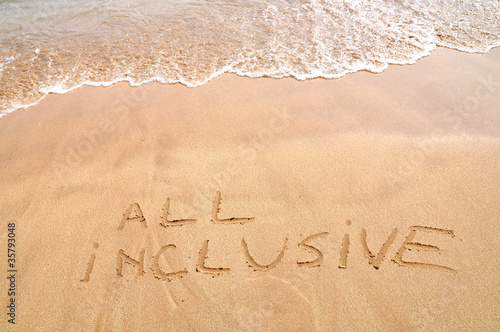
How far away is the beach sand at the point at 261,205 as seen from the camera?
229 cm

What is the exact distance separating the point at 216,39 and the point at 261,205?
11.2 ft

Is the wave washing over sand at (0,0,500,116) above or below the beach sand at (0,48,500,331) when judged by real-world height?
above

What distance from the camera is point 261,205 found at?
2863mm

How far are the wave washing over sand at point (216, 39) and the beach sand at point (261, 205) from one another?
427mm

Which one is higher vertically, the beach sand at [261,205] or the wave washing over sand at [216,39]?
the wave washing over sand at [216,39]

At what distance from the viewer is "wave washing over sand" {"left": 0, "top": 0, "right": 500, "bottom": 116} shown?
438cm

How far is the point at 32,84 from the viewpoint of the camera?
436cm

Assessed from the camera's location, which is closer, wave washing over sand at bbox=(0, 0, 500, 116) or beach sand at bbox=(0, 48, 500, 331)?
beach sand at bbox=(0, 48, 500, 331)

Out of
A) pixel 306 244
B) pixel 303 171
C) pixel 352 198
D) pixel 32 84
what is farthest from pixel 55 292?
pixel 32 84

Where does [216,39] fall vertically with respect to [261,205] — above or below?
above

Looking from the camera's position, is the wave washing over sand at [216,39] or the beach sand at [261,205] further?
the wave washing over sand at [216,39]

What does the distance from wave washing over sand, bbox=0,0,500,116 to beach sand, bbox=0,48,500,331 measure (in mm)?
427

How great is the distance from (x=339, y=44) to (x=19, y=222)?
5.00m

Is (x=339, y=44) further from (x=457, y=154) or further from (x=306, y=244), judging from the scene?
(x=306, y=244)
